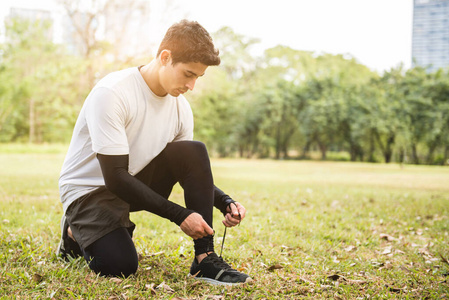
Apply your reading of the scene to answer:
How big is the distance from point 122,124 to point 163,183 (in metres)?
0.61

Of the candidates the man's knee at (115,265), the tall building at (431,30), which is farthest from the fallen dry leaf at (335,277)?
the tall building at (431,30)

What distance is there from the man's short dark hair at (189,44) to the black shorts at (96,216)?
100cm

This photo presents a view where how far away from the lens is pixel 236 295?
2484 millimetres

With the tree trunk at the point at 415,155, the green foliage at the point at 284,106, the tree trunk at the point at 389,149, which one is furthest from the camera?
the tree trunk at the point at 389,149

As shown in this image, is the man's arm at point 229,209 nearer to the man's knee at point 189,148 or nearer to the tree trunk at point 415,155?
the man's knee at point 189,148

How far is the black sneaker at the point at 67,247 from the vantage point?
2984 millimetres

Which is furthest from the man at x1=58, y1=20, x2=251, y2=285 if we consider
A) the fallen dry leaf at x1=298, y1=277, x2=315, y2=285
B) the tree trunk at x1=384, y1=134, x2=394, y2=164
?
the tree trunk at x1=384, y1=134, x2=394, y2=164

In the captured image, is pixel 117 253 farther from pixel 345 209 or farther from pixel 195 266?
pixel 345 209

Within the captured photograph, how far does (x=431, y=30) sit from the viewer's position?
2414 inches

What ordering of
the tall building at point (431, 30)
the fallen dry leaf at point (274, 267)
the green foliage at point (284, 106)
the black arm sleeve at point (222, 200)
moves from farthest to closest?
the tall building at point (431, 30)
the green foliage at point (284, 106)
the fallen dry leaf at point (274, 267)
the black arm sleeve at point (222, 200)

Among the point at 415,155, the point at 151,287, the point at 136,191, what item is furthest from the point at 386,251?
the point at 415,155

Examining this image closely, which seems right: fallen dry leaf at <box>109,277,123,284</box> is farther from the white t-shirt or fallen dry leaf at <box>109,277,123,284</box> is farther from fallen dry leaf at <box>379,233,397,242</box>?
fallen dry leaf at <box>379,233,397,242</box>

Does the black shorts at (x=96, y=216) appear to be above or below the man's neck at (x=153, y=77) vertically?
below

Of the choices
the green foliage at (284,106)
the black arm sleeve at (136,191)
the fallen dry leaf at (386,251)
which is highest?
the green foliage at (284,106)
